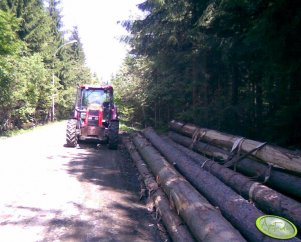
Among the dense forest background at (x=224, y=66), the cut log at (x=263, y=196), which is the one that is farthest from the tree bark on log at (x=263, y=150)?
the dense forest background at (x=224, y=66)

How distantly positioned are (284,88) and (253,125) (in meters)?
4.60

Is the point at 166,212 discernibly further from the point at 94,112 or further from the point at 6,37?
the point at 6,37

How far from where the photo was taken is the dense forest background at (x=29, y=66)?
66.9 feet

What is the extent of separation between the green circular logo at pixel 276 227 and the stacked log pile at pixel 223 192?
0.08 meters

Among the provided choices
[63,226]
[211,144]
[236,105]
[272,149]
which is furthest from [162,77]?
[63,226]

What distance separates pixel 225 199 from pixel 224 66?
1243cm

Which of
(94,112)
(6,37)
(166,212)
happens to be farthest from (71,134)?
(166,212)

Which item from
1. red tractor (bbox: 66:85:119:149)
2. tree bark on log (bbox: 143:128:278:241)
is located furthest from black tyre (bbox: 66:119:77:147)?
tree bark on log (bbox: 143:128:278:241)

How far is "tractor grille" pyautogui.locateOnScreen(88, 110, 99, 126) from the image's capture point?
598 inches

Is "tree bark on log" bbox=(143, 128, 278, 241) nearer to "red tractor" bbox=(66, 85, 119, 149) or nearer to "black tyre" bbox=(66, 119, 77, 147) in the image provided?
"red tractor" bbox=(66, 85, 119, 149)

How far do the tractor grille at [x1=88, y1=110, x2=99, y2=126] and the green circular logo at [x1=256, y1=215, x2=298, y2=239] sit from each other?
10967 millimetres

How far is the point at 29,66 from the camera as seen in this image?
27.3m

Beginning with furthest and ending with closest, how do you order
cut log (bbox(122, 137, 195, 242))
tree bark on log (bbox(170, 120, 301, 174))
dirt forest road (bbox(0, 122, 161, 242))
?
1. tree bark on log (bbox(170, 120, 301, 174))
2. dirt forest road (bbox(0, 122, 161, 242))
3. cut log (bbox(122, 137, 195, 242))

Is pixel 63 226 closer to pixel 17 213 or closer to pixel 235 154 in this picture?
pixel 17 213
